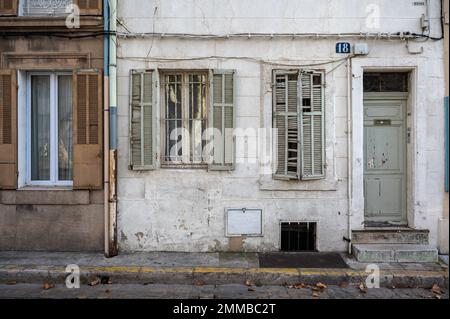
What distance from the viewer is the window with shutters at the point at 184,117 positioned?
7.05 metres

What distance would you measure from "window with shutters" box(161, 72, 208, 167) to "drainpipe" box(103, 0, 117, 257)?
909 millimetres

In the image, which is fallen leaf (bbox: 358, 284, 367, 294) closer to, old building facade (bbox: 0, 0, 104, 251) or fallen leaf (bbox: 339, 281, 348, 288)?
fallen leaf (bbox: 339, 281, 348, 288)

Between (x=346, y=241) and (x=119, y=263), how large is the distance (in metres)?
3.94

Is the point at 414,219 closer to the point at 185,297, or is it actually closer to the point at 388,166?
the point at 388,166

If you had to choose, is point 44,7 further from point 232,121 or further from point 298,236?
point 298,236

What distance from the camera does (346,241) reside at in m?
6.78

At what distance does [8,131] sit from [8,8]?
7.18 feet

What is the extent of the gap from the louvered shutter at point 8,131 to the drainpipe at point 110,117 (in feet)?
5.53

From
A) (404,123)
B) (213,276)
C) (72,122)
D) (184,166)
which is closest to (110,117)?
(72,122)

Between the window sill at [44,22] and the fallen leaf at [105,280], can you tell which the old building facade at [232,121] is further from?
the fallen leaf at [105,280]

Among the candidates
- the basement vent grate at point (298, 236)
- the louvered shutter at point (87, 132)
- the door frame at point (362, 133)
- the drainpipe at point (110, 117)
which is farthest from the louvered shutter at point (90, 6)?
the basement vent grate at point (298, 236)

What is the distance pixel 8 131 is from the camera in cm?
682

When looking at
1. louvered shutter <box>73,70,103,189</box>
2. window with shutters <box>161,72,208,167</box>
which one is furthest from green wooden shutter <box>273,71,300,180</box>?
louvered shutter <box>73,70,103,189</box>
